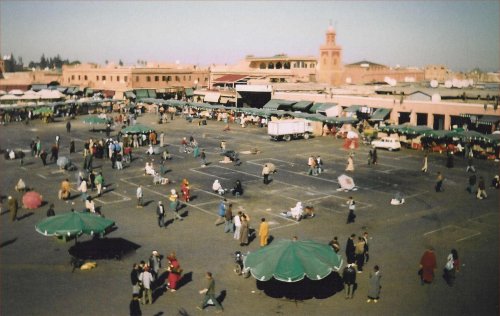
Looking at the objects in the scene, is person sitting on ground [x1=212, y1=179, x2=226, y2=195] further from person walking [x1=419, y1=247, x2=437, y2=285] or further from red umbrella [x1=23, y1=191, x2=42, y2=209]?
person walking [x1=419, y1=247, x2=437, y2=285]

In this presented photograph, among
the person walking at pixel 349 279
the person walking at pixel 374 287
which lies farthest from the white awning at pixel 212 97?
the person walking at pixel 374 287

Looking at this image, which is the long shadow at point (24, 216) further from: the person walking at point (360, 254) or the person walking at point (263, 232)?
the person walking at point (360, 254)

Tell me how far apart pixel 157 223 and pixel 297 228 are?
6078 millimetres

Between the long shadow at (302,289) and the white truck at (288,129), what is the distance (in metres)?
30.2

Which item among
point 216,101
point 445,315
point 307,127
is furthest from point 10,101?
point 445,315

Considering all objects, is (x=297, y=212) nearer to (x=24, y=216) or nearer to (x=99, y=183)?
(x=99, y=183)

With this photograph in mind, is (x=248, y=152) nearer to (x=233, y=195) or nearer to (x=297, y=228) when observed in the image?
(x=233, y=195)

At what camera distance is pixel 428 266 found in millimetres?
14828

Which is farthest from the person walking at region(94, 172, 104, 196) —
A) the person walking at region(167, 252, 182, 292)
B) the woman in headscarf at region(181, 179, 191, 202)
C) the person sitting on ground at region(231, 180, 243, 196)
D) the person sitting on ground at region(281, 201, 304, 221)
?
the person walking at region(167, 252, 182, 292)

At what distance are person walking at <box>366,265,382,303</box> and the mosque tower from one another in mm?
66209

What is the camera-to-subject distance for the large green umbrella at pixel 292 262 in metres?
13.2

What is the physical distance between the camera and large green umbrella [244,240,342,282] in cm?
1316

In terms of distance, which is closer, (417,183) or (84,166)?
(417,183)

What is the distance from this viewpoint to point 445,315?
13.0 m
